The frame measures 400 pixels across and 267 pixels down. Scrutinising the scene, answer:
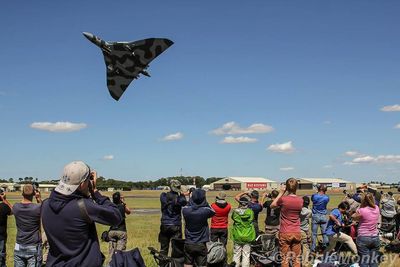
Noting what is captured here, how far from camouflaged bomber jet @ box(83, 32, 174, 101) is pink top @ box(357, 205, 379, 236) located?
7804 millimetres

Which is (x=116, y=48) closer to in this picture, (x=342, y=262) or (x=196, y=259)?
(x=196, y=259)

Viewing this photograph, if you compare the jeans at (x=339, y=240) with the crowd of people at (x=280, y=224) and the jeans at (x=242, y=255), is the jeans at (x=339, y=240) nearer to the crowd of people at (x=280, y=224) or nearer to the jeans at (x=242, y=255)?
the crowd of people at (x=280, y=224)

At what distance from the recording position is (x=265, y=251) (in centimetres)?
977

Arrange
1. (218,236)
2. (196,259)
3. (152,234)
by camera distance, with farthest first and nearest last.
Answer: (152,234) < (218,236) < (196,259)

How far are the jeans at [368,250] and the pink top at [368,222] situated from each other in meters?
0.10

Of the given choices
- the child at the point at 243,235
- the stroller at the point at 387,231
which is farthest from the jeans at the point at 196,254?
the stroller at the point at 387,231

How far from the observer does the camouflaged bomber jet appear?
13.5 metres

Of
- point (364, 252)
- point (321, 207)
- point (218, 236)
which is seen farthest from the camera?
point (321, 207)

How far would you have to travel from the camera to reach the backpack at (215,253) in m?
8.17

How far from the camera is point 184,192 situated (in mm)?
10391

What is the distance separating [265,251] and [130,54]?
7.55 metres

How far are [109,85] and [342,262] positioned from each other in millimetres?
9141

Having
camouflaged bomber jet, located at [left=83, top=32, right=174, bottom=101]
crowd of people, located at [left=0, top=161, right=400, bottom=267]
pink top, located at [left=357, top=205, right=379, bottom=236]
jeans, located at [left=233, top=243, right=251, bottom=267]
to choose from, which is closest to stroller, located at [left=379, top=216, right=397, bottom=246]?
crowd of people, located at [left=0, top=161, right=400, bottom=267]

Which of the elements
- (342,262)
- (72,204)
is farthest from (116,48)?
(72,204)
